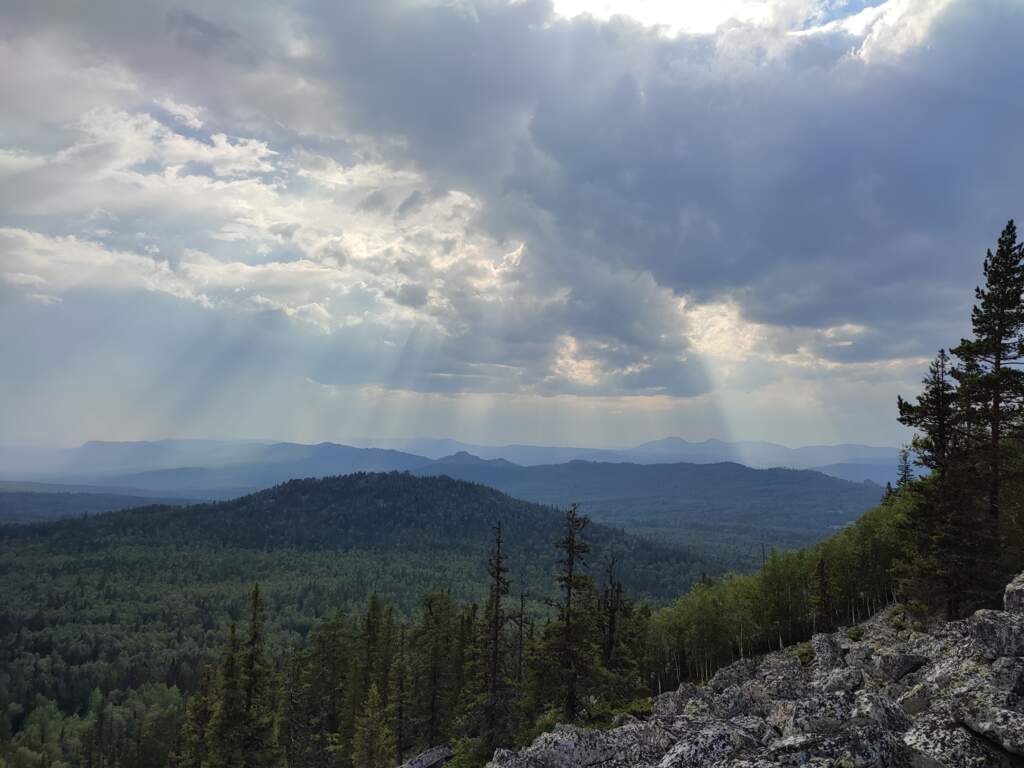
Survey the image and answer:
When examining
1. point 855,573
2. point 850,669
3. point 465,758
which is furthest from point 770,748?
point 855,573

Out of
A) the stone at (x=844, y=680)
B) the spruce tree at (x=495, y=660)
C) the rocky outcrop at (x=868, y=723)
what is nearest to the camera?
the rocky outcrop at (x=868, y=723)

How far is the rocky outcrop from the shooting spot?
10.2 meters

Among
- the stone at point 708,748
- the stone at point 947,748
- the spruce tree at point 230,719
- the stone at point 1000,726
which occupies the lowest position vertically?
the spruce tree at point 230,719

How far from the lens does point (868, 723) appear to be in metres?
10.8

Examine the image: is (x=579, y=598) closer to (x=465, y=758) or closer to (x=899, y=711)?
(x=465, y=758)

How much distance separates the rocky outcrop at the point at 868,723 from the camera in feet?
33.3

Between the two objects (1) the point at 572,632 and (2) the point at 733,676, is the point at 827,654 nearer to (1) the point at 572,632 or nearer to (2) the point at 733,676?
(2) the point at 733,676

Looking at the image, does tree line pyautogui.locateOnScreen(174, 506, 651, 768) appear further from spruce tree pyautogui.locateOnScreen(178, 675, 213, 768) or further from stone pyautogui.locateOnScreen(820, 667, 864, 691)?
stone pyautogui.locateOnScreen(820, 667, 864, 691)

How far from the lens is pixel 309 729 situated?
242 feet

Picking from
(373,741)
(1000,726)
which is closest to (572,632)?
(1000,726)

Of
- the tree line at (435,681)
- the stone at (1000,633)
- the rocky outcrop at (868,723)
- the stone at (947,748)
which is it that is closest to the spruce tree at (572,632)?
the tree line at (435,681)

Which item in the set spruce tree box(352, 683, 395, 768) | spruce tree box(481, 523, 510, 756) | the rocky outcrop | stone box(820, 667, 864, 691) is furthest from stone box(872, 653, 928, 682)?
spruce tree box(352, 683, 395, 768)

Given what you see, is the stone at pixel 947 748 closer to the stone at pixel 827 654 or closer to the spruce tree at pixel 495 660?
the stone at pixel 827 654

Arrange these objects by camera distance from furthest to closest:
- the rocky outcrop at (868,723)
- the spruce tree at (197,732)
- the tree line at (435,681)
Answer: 1. the spruce tree at (197,732)
2. the tree line at (435,681)
3. the rocky outcrop at (868,723)
